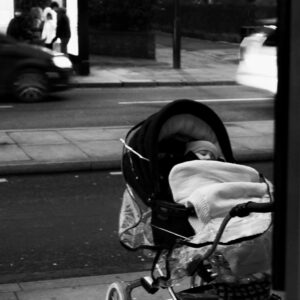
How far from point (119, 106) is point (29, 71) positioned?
1931 millimetres

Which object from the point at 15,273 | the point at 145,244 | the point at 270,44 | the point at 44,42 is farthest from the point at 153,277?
the point at 44,42

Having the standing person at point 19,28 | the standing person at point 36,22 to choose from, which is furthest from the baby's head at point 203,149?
the standing person at point 36,22

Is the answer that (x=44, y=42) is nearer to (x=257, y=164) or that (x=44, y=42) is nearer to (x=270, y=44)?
(x=270, y=44)

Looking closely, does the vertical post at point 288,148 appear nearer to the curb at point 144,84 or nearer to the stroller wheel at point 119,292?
the stroller wheel at point 119,292

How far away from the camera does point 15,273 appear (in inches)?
224

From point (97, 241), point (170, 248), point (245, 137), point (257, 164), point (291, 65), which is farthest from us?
point (245, 137)

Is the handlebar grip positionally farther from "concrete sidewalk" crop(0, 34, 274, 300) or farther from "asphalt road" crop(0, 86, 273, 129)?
"asphalt road" crop(0, 86, 273, 129)

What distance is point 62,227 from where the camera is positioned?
23.0ft

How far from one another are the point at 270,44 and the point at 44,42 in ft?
25.6

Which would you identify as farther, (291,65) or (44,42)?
(44,42)

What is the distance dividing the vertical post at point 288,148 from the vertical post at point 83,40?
20.3 meters

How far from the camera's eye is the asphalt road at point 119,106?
13.4m

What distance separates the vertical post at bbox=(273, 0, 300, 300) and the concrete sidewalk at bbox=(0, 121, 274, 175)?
7997 mm

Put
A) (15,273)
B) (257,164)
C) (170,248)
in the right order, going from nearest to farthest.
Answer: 1. (170,248)
2. (15,273)
3. (257,164)
